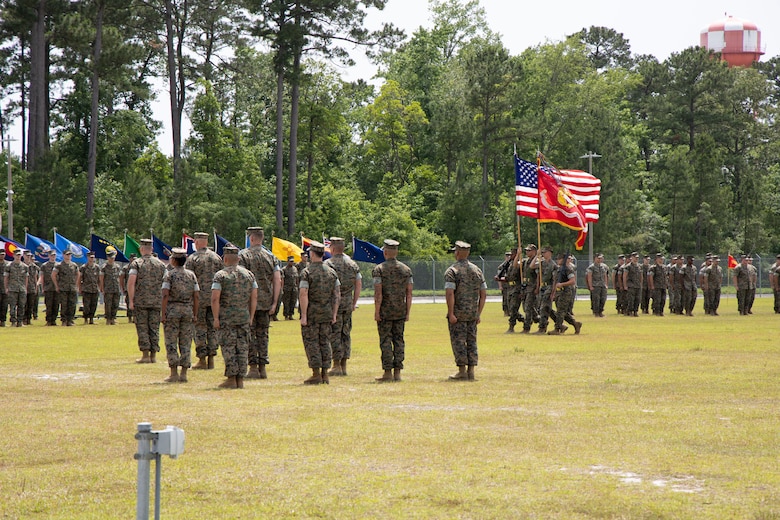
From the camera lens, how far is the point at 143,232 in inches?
2060

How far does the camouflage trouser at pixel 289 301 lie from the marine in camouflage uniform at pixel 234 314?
61.5ft

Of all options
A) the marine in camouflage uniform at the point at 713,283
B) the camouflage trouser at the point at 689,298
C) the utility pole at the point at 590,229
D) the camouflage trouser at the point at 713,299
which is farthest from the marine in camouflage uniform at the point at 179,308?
the utility pole at the point at 590,229

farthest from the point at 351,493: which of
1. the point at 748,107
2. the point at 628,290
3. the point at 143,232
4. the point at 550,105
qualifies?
the point at 748,107

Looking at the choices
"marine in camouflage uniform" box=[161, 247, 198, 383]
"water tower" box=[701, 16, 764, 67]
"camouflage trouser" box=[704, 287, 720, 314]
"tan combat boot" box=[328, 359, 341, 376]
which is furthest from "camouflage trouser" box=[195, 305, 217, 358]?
"water tower" box=[701, 16, 764, 67]

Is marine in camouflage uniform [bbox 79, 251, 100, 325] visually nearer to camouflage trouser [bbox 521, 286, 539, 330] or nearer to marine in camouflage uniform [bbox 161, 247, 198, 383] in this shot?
camouflage trouser [bbox 521, 286, 539, 330]

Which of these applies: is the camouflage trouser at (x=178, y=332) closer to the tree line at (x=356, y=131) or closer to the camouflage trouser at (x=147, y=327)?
the camouflage trouser at (x=147, y=327)

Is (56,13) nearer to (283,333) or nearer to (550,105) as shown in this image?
(283,333)

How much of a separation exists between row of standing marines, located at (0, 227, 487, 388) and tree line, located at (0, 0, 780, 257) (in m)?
33.9

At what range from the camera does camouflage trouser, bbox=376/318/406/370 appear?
606 inches

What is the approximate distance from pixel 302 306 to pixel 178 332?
2.20m

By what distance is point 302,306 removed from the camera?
573 inches

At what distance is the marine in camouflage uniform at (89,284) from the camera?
104 feet

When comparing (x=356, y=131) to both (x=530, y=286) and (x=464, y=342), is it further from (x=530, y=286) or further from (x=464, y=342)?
(x=464, y=342)

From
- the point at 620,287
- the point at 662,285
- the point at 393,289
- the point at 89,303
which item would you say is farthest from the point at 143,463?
the point at 662,285
